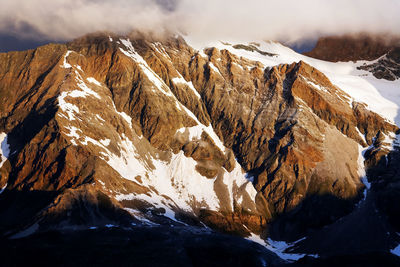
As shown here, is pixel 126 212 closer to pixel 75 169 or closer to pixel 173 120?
pixel 75 169

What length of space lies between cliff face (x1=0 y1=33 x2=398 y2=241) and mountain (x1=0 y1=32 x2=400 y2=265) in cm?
52

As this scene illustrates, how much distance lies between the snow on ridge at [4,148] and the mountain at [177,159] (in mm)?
836

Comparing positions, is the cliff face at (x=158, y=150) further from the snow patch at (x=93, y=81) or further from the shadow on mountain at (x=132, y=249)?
the shadow on mountain at (x=132, y=249)

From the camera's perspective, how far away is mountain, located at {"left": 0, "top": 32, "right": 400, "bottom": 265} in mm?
129875

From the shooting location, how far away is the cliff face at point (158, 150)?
13500 cm

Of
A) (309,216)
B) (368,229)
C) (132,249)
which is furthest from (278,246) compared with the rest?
(132,249)

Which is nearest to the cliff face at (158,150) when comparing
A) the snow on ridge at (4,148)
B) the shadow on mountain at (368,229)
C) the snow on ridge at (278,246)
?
the snow on ridge at (4,148)

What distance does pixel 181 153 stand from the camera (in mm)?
174375

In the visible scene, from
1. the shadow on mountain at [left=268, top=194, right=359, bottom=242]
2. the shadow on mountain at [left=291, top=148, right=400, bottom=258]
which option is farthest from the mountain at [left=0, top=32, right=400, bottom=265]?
the shadow on mountain at [left=291, top=148, right=400, bottom=258]

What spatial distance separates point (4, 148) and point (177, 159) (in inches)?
2566

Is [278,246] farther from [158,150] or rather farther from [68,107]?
[68,107]

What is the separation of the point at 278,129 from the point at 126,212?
83469 millimetres

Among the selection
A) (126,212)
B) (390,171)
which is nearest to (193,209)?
(126,212)

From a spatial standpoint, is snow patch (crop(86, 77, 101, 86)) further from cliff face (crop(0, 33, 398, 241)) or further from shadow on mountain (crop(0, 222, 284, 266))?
shadow on mountain (crop(0, 222, 284, 266))
